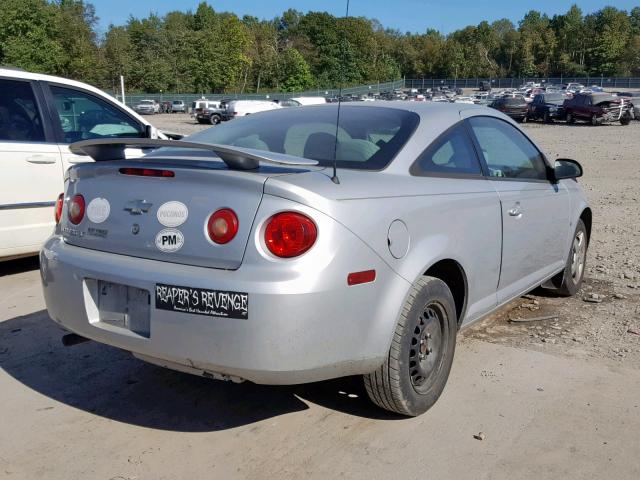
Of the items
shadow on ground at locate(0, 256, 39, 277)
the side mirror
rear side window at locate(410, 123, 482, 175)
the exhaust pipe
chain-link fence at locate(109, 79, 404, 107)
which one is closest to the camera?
the exhaust pipe

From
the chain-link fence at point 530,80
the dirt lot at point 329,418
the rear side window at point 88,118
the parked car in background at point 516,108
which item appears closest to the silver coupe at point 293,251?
the dirt lot at point 329,418

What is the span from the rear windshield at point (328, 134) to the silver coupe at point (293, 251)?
0.04 ft

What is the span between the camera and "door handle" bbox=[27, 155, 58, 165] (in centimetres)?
563

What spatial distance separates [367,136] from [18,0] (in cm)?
7783

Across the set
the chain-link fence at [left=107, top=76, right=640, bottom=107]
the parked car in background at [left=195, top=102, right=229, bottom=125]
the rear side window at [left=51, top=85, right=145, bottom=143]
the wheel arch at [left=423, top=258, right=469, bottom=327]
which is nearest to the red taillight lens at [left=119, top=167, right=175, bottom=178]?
the wheel arch at [left=423, top=258, right=469, bottom=327]

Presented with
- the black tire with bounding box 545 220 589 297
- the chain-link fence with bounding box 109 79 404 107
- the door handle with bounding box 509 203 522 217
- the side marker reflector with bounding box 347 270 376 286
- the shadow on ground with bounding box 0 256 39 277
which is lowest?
the chain-link fence with bounding box 109 79 404 107

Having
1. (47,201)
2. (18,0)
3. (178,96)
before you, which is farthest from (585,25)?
(47,201)

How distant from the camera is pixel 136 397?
3.51 metres

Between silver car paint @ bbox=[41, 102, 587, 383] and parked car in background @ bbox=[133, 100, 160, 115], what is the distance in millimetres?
65399

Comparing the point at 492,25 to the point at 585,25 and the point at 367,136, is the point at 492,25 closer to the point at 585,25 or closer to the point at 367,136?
the point at 585,25

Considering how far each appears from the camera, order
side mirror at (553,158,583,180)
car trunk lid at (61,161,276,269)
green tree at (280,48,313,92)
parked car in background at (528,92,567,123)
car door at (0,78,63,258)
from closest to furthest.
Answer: car trunk lid at (61,161,276,269) < side mirror at (553,158,583,180) < car door at (0,78,63,258) < parked car in background at (528,92,567,123) < green tree at (280,48,313,92)

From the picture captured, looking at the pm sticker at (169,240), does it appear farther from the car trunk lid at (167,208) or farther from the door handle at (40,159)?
the door handle at (40,159)

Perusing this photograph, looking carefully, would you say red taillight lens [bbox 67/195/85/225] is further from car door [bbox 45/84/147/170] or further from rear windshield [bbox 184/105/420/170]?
car door [bbox 45/84/147/170]

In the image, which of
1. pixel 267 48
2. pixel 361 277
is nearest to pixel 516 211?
pixel 361 277
